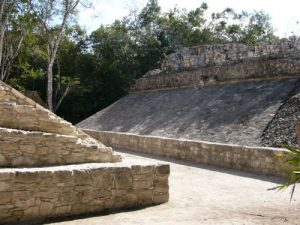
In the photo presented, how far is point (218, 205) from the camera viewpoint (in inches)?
240

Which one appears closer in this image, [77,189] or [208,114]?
[77,189]

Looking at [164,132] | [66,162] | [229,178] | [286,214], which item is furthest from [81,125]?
[286,214]

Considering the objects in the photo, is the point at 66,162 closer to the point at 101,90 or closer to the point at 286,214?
the point at 286,214

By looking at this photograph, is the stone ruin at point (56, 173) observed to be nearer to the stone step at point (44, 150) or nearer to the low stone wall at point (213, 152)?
the stone step at point (44, 150)

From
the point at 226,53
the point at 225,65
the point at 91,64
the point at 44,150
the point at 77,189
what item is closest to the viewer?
the point at 77,189

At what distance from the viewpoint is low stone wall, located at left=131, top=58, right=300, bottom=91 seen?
1532 cm

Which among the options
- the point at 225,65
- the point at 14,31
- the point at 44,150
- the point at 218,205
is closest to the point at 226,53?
the point at 225,65

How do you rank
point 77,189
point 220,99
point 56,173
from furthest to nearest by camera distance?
1. point 220,99
2. point 77,189
3. point 56,173

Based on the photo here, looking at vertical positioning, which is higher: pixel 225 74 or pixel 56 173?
pixel 225 74

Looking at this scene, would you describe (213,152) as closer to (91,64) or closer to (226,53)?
(226,53)

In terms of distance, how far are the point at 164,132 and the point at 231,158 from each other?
5374mm

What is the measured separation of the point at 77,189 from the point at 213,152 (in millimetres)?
6010

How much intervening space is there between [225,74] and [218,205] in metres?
12.6

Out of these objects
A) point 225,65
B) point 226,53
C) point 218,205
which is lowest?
point 218,205
